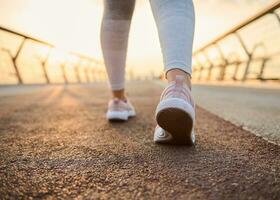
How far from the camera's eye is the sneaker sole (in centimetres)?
102

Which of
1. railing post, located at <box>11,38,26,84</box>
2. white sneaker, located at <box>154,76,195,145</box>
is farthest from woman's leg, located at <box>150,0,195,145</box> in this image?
railing post, located at <box>11,38,26,84</box>

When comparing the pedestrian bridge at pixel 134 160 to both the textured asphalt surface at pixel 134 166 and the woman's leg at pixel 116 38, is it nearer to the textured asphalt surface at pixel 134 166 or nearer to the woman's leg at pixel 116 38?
the textured asphalt surface at pixel 134 166

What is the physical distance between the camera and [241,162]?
951mm

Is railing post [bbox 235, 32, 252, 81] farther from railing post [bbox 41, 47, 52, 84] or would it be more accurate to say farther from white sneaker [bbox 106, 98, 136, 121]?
railing post [bbox 41, 47, 52, 84]

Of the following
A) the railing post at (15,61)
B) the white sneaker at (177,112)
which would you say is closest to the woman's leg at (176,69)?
the white sneaker at (177,112)

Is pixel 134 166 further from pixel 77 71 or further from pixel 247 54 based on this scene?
pixel 77 71

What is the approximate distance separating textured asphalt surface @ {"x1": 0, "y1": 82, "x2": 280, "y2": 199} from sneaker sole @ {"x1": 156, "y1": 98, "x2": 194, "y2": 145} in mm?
81

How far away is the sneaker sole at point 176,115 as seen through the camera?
3.34ft

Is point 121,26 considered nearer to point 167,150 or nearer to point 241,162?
point 167,150

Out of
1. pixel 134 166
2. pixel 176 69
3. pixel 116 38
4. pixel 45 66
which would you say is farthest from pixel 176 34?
pixel 45 66

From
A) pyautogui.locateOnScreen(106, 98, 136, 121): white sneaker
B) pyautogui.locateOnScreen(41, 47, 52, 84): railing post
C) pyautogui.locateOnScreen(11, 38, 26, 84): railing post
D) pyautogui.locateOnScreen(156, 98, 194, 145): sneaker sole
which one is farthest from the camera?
pyautogui.locateOnScreen(41, 47, 52, 84): railing post

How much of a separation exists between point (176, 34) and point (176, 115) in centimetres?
31

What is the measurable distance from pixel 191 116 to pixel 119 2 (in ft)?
2.67

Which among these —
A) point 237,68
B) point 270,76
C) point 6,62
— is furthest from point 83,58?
point 270,76
